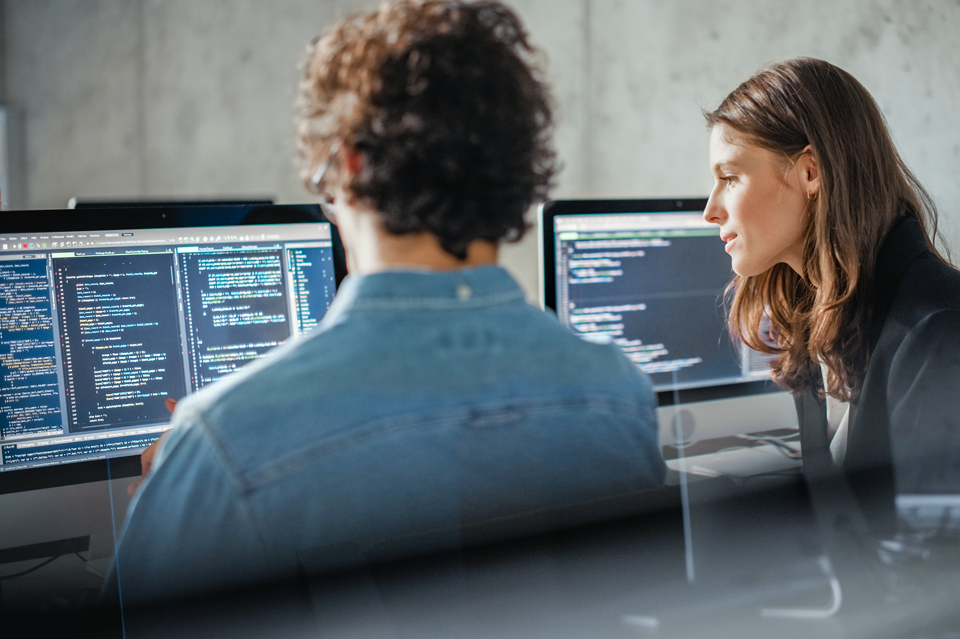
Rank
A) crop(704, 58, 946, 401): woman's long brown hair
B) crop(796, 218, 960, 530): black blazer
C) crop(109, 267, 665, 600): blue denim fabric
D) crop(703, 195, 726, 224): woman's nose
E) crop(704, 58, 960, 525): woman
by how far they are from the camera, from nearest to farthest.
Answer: crop(109, 267, 665, 600): blue denim fabric → crop(796, 218, 960, 530): black blazer → crop(704, 58, 960, 525): woman → crop(704, 58, 946, 401): woman's long brown hair → crop(703, 195, 726, 224): woman's nose

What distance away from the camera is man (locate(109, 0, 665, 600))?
18.6 inches

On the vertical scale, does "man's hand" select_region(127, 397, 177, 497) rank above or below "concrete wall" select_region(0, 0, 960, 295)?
below

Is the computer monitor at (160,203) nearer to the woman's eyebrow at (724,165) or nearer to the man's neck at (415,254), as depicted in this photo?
the man's neck at (415,254)

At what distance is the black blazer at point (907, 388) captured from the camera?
59 cm

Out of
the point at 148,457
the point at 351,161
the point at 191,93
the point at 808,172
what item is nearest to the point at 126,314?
the point at 148,457

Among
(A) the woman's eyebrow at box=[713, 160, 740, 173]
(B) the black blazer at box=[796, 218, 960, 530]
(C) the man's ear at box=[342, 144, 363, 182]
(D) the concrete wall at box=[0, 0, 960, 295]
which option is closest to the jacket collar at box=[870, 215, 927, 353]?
(B) the black blazer at box=[796, 218, 960, 530]

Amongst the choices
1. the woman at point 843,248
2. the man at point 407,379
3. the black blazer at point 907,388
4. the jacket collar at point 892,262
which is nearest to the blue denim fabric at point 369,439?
the man at point 407,379

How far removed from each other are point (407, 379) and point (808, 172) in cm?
71

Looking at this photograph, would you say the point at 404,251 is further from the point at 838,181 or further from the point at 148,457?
the point at 838,181

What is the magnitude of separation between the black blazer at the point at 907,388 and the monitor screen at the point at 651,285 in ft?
1.00

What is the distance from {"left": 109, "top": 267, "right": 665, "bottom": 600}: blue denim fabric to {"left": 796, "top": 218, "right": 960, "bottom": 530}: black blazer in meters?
0.27

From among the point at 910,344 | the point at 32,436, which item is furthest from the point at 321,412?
the point at 910,344

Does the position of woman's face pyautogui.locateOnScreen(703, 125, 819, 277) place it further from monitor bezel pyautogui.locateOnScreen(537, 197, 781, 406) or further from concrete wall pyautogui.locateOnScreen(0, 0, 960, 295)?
concrete wall pyautogui.locateOnScreen(0, 0, 960, 295)

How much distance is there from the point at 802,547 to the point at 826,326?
54 cm
